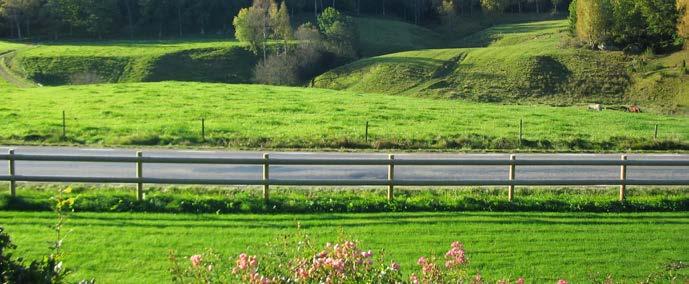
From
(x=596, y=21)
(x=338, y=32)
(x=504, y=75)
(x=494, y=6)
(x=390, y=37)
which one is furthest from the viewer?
(x=494, y=6)

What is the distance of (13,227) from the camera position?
39.1 feet

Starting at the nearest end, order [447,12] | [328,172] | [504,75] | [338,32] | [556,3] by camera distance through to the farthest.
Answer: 1. [328,172]
2. [504,75]
3. [338,32]
4. [556,3]
5. [447,12]

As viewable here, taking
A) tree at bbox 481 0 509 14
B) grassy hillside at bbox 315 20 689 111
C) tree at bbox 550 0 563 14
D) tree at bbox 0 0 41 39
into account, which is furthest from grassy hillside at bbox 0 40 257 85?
tree at bbox 550 0 563 14

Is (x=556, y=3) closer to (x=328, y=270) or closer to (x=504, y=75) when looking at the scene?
(x=504, y=75)

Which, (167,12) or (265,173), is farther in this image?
(167,12)

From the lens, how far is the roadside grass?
13562mm

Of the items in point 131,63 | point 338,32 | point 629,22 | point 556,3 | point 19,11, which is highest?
point 556,3

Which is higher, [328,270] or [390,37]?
[390,37]

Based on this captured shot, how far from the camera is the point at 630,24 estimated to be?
225 ft

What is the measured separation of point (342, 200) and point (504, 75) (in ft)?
162

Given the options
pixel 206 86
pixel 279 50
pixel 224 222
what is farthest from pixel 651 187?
pixel 279 50

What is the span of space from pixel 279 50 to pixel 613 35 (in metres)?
36.3

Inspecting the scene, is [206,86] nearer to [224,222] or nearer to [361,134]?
[361,134]

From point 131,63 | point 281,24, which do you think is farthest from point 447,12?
point 131,63
